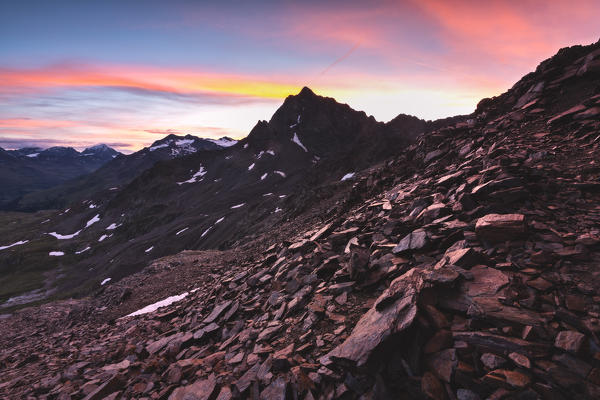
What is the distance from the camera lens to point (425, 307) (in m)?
6.23

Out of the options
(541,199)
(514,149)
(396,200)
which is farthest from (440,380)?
(514,149)

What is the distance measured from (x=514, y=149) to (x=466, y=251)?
304 inches

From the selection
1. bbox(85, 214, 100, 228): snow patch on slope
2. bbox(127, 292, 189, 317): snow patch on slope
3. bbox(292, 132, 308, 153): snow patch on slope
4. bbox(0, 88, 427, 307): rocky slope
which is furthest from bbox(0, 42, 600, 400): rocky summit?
bbox(85, 214, 100, 228): snow patch on slope

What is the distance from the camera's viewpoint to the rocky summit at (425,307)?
5.22m

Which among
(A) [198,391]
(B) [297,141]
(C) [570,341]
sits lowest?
(A) [198,391]

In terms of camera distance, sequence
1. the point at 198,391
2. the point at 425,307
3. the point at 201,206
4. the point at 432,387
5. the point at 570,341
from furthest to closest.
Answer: the point at 201,206 → the point at 198,391 → the point at 425,307 → the point at 432,387 → the point at 570,341

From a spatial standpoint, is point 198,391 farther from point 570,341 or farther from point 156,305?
point 156,305

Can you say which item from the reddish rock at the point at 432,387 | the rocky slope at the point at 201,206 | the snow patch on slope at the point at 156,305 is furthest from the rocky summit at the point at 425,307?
the rocky slope at the point at 201,206

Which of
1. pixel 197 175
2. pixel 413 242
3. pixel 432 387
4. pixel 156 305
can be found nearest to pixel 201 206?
pixel 197 175

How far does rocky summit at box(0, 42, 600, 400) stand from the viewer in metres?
5.22

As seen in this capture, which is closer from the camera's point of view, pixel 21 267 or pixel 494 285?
pixel 494 285

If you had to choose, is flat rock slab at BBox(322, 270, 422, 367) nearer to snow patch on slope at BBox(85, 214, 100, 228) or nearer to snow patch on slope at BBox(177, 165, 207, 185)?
snow patch on slope at BBox(177, 165, 207, 185)

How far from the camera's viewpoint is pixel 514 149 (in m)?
12.2

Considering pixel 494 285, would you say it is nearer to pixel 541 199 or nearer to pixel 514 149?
pixel 541 199
